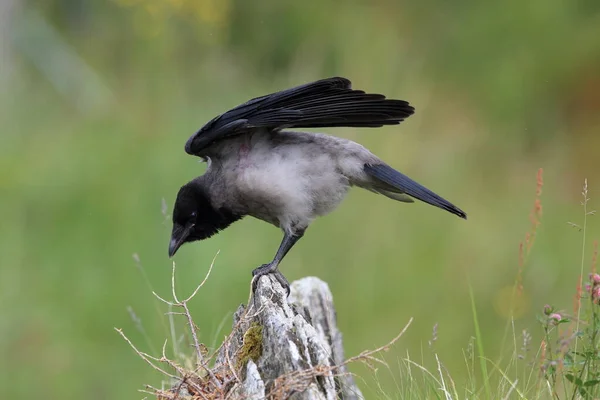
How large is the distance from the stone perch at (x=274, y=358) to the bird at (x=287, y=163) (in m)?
0.88

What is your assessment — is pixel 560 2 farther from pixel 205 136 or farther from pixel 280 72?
pixel 205 136

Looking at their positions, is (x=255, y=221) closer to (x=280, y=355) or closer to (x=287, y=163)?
(x=287, y=163)

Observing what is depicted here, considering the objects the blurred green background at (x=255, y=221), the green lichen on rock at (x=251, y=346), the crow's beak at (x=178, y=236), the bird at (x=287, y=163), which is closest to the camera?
the green lichen on rock at (x=251, y=346)

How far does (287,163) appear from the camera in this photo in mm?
4375

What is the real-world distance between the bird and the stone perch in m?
0.88

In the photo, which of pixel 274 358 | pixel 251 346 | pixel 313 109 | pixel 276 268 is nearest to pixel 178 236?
pixel 276 268

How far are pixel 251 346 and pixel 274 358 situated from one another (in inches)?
7.1

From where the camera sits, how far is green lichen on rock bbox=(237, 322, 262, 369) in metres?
3.08

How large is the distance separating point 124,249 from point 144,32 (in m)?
1.94

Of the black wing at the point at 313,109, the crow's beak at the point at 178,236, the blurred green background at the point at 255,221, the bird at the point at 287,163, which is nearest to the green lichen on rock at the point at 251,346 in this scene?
the bird at the point at 287,163

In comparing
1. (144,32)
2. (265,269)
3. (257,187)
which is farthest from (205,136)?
(144,32)

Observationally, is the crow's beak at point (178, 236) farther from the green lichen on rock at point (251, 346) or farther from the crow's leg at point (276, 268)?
the green lichen on rock at point (251, 346)

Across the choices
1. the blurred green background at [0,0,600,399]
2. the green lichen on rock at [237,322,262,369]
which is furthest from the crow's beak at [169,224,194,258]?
the green lichen on rock at [237,322,262,369]

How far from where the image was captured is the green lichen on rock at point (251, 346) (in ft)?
10.1
